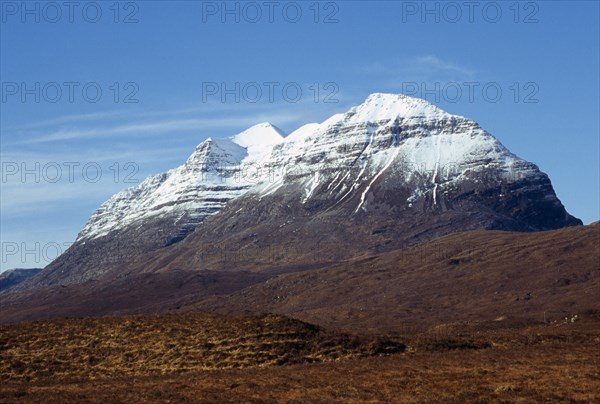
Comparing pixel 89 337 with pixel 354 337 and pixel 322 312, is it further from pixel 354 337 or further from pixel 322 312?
pixel 322 312

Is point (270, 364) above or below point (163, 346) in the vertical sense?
below

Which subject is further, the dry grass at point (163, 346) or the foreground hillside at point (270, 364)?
the dry grass at point (163, 346)

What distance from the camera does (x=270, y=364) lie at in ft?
200

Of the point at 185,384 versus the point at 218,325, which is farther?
the point at 218,325

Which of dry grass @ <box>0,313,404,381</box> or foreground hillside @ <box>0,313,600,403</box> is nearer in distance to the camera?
foreground hillside @ <box>0,313,600,403</box>

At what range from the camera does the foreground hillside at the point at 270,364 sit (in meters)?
44.3

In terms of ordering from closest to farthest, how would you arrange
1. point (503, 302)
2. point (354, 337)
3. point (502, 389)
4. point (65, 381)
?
point (502, 389)
point (65, 381)
point (354, 337)
point (503, 302)

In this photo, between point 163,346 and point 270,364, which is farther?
point 163,346

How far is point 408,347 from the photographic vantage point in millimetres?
65250

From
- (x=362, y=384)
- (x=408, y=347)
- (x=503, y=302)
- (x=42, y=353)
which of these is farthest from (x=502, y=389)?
(x=503, y=302)

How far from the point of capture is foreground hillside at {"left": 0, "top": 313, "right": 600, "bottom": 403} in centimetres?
4434

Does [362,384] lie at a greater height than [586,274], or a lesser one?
lesser

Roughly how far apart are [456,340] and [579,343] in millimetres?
8372

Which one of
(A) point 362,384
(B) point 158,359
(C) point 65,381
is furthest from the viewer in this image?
(B) point 158,359
